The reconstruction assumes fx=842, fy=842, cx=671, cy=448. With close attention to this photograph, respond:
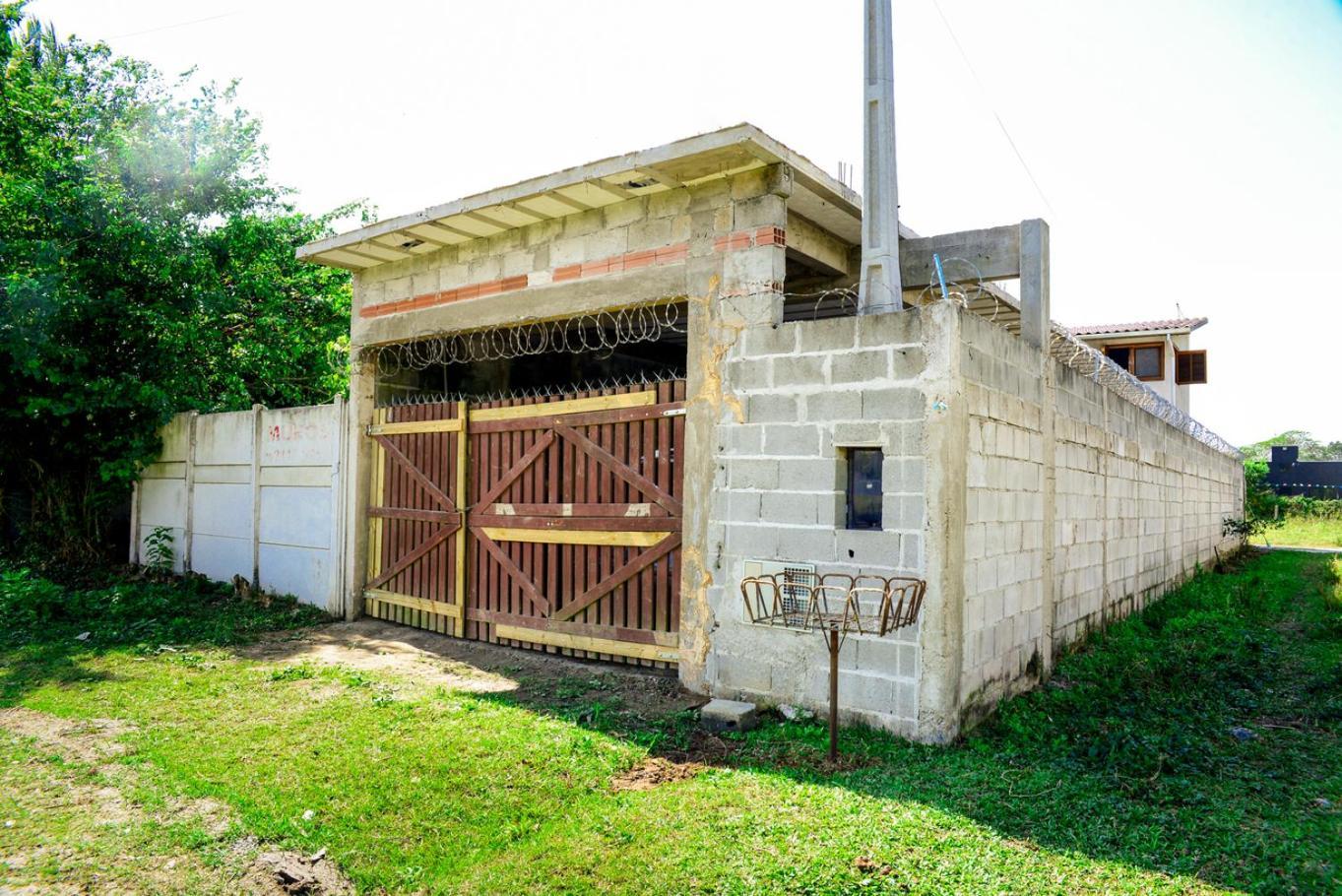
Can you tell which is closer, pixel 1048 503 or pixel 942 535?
pixel 942 535

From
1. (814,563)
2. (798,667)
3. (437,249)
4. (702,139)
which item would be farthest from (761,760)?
(437,249)

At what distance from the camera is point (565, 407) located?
7324 millimetres

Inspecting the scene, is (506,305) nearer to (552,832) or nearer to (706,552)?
(706,552)

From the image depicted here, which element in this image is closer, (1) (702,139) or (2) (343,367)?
(1) (702,139)

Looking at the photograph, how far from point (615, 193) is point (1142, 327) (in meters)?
19.2

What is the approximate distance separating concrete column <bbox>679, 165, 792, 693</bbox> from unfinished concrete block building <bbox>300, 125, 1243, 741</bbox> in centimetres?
2

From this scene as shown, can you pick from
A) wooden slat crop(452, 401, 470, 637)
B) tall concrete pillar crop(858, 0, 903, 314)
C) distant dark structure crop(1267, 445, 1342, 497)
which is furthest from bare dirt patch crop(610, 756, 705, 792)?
distant dark structure crop(1267, 445, 1342, 497)

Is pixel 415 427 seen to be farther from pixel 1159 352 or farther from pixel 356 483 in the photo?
pixel 1159 352

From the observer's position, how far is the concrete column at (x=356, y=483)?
8.98 m

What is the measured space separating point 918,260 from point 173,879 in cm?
634

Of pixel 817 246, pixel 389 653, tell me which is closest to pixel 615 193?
pixel 817 246

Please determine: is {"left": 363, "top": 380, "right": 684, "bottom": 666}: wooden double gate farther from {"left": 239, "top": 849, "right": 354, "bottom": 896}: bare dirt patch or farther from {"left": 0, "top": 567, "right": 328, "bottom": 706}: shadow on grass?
{"left": 239, "top": 849, "right": 354, "bottom": 896}: bare dirt patch

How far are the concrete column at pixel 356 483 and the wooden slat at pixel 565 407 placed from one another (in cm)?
168

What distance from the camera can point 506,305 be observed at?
765 centimetres
